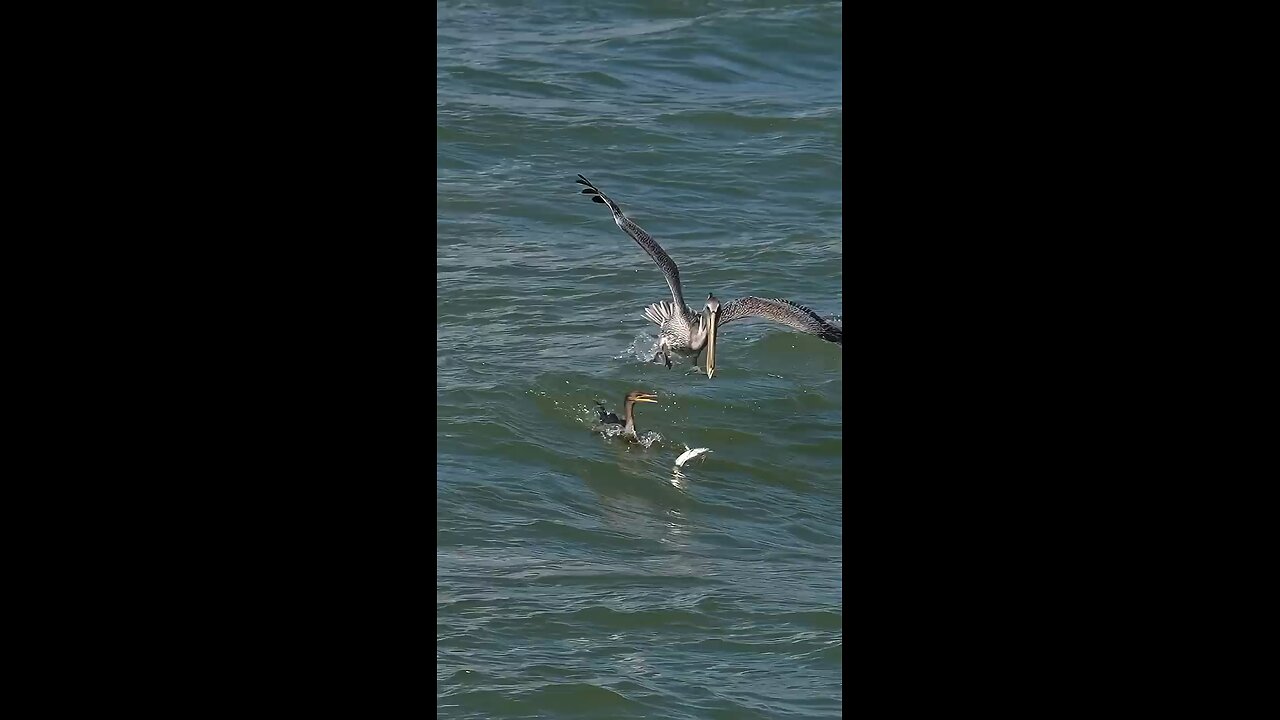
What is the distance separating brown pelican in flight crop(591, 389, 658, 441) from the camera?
336 inches

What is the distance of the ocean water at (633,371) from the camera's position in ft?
18.9

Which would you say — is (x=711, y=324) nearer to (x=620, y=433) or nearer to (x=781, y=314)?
(x=781, y=314)

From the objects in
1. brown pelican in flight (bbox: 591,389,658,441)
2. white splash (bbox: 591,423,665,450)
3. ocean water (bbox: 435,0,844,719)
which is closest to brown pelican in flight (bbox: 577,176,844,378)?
ocean water (bbox: 435,0,844,719)

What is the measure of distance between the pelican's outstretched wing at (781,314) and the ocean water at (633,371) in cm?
40

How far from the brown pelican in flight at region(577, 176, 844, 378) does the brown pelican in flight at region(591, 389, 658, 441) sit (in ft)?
1.38

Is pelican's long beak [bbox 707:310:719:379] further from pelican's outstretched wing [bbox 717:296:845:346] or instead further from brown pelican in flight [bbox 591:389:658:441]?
brown pelican in flight [bbox 591:389:658:441]

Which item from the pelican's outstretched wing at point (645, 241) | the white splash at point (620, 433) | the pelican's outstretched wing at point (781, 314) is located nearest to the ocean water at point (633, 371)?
the white splash at point (620, 433)

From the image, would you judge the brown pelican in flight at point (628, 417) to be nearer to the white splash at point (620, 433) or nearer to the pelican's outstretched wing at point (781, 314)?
the white splash at point (620, 433)

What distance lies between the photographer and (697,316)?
29.9ft

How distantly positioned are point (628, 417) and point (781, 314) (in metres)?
0.88
